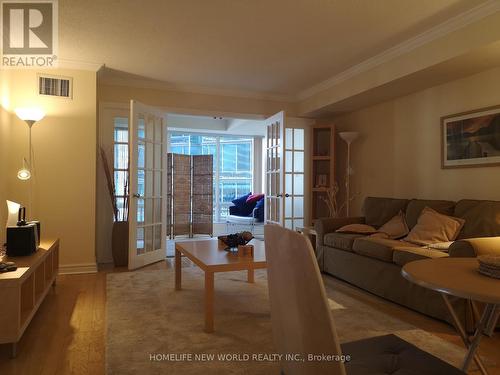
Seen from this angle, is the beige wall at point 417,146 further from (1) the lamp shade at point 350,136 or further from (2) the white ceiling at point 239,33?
(2) the white ceiling at point 239,33

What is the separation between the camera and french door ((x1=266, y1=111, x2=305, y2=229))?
17.8 feet

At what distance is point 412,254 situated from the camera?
297cm

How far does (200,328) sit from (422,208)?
2.55m

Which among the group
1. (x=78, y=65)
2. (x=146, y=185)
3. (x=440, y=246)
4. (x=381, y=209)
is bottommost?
(x=440, y=246)

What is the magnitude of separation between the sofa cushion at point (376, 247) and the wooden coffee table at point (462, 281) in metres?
1.65

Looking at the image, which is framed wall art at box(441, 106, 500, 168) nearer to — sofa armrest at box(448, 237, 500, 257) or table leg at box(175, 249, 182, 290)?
sofa armrest at box(448, 237, 500, 257)

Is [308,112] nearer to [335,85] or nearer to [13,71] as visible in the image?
[335,85]

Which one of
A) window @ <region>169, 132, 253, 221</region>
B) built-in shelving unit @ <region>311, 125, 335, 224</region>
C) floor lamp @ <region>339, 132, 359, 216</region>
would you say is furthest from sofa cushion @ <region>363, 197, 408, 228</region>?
window @ <region>169, 132, 253, 221</region>

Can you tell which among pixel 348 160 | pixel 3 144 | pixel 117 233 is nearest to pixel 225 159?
pixel 348 160

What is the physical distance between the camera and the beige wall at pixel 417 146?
12.0 ft

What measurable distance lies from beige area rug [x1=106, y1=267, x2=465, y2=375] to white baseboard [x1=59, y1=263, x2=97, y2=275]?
0.73 m

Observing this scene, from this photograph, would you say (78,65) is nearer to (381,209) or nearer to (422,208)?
(381,209)

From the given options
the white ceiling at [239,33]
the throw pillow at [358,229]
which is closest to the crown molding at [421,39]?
the white ceiling at [239,33]

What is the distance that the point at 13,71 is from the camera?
13.4 feet
